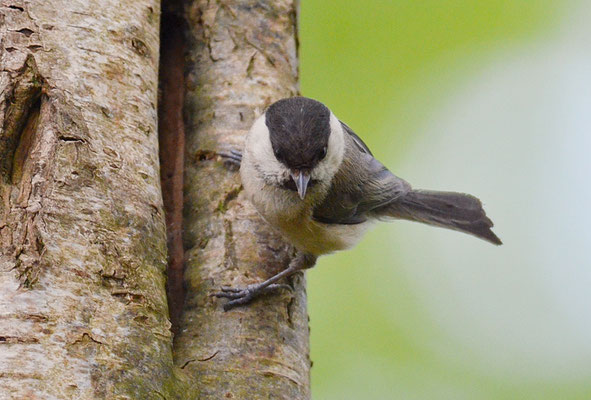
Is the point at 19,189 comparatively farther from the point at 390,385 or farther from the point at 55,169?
the point at 390,385

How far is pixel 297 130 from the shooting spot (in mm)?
2740

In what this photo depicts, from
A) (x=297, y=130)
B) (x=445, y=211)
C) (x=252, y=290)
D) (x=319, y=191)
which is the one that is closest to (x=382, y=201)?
(x=445, y=211)

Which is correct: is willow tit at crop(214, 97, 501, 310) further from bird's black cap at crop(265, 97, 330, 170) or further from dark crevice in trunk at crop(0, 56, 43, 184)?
dark crevice in trunk at crop(0, 56, 43, 184)

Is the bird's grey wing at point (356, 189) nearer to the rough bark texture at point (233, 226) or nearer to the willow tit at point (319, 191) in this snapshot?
the willow tit at point (319, 191)

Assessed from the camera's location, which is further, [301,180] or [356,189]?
[356,189]

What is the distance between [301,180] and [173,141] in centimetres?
60

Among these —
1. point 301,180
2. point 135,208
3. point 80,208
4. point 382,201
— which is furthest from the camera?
point 382,201

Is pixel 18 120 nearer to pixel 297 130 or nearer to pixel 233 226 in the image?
pixel 233 226

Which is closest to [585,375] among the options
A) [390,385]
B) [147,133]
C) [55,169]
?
[390,385]

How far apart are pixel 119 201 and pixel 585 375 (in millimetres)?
3077

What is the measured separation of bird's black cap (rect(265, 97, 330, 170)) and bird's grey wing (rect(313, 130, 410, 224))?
0.37m

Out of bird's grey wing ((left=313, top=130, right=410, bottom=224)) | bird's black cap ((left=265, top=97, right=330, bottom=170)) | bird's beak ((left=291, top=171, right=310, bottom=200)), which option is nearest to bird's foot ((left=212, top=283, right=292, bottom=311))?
bird's beak ((left=291, top=171, right=310, bottom=200))

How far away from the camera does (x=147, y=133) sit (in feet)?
8.16

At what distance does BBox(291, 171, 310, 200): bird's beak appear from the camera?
9.15 feet
